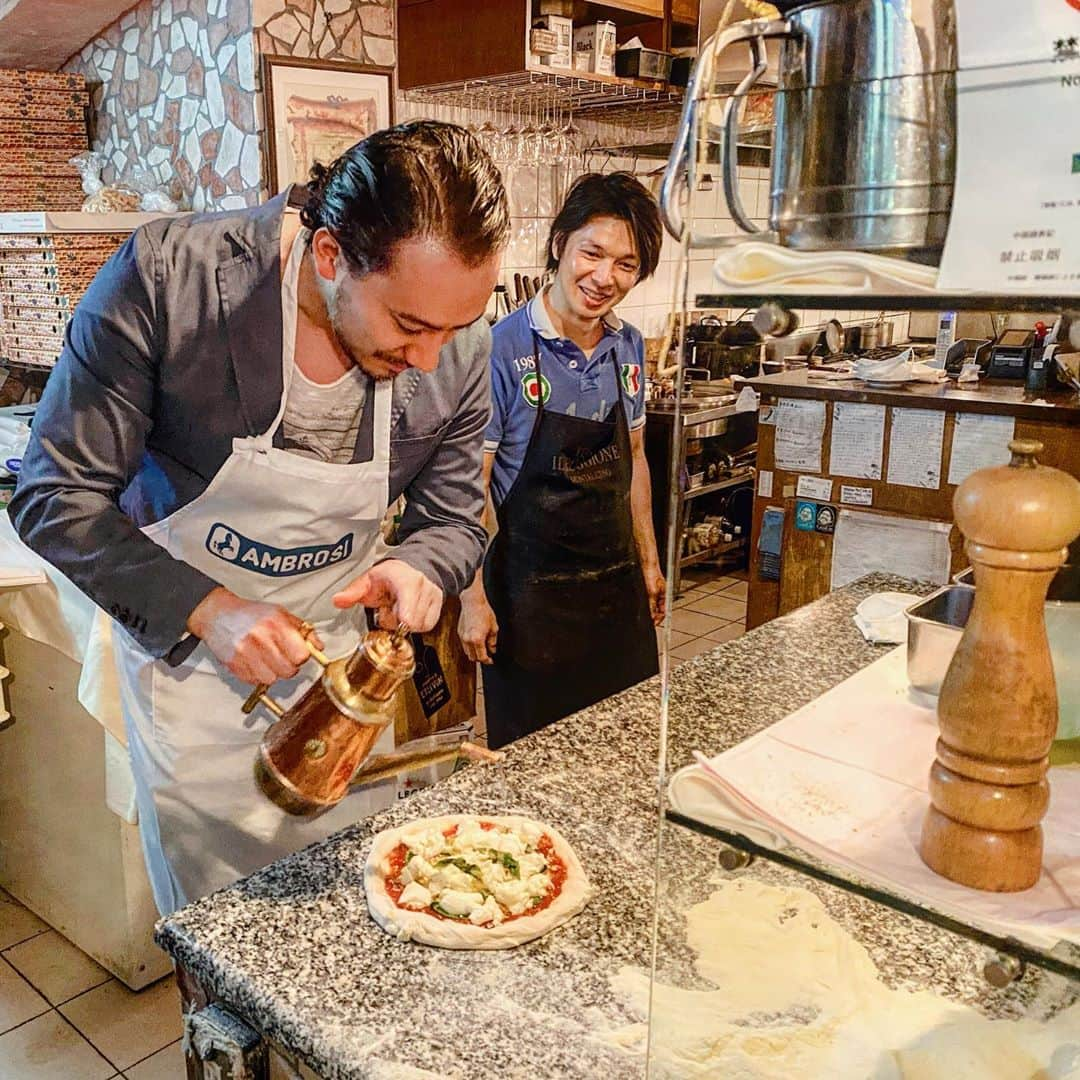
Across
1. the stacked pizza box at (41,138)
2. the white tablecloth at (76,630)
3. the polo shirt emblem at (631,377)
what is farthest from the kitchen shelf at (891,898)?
the stacked pizza box at (41,138)

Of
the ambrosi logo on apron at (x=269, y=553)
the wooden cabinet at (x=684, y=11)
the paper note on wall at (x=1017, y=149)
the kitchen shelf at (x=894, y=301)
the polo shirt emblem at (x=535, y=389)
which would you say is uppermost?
the wooden cabinet at (x=684, y=11)

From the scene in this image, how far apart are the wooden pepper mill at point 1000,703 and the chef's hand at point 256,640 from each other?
88cm

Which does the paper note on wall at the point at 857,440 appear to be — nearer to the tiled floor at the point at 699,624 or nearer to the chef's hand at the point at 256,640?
the tiled floor at the point at 699,624

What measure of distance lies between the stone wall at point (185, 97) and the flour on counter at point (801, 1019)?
2.71 meters

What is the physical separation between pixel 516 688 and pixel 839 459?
1503 millimetres

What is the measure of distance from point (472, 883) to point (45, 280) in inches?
108

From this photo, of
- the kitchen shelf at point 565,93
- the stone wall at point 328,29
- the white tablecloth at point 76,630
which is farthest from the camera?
the kitchen shelf at point 565,93

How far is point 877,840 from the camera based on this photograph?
0.64 metres

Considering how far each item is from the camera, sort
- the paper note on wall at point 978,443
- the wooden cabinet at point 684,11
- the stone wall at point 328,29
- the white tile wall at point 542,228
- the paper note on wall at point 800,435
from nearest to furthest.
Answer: the paper note on wall at point 978,443, the paper note on wall at point 800,435, the stone wall at point 328,29, the white tile wall at point 542,228, the wooden cabinet at point 684,11

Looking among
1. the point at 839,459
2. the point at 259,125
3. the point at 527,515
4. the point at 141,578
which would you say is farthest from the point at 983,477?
the point at 259,125

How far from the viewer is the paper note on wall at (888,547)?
95 cm

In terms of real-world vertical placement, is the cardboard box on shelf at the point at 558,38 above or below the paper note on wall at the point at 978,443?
above

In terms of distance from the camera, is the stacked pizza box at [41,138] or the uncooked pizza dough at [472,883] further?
the stacked pizza box at [41,138]

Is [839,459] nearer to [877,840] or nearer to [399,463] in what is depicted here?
[877,840]
